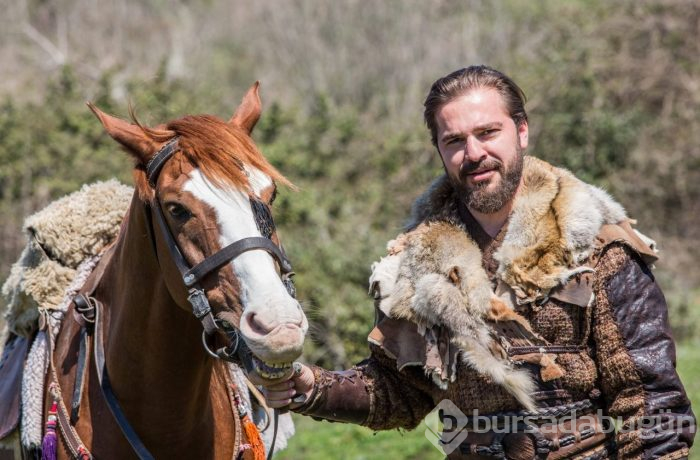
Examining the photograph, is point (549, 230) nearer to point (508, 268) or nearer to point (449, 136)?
point (508, 268)

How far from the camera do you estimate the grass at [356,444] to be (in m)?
7.16

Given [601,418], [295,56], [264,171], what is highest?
[295,56]

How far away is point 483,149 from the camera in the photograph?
9.45 ft

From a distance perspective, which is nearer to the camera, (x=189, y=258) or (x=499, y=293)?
(x=189, y=258)

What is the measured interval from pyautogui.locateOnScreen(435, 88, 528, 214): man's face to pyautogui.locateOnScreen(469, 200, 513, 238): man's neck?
0.11 ft

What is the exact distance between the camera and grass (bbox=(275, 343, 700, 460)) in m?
7.16

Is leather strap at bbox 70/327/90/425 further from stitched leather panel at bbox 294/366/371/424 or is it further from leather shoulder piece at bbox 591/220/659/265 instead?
leather shoulder piece at bbox 591/220/659/265

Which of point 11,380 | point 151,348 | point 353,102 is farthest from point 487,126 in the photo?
point 353,102

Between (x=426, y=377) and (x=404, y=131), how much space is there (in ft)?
40.2

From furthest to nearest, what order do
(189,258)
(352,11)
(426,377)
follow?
(352,11), (426,377), (189,258)

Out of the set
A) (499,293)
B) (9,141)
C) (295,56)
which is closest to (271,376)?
(499,293)

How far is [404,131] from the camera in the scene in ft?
49.6

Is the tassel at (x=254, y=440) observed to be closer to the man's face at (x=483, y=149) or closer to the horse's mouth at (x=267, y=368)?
the horse's mouth at (x=267, y=368)

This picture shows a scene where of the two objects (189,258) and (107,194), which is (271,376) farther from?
(107,194)
